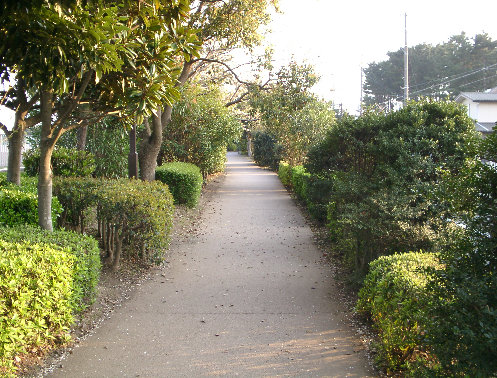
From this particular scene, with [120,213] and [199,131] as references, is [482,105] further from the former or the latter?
[120,213]

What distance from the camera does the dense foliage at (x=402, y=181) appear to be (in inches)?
268

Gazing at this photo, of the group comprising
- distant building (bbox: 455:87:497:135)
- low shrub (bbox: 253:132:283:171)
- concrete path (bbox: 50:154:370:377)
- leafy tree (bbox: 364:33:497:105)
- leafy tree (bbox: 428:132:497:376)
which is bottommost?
concrete path (bbox: 50:154:370:377)

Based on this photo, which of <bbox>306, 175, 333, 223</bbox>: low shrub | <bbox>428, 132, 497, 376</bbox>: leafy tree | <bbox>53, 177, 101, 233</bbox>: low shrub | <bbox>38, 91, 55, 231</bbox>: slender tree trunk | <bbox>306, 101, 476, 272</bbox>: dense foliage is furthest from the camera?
<bbox>306, 175, 333, 223</bbox>: low shrub

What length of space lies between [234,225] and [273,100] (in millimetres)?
4585

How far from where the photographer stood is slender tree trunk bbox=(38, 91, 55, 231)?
20.5 feet

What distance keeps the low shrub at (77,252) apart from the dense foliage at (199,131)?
1325 centimetres

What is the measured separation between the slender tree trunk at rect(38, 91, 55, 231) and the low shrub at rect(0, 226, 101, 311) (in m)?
0.45

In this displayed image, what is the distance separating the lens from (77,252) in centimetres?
522

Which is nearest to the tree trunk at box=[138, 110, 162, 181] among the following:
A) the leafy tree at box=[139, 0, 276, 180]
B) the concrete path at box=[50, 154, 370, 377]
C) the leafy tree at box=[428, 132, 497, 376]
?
the leafy tree at box=[139, 0, 276, 180]

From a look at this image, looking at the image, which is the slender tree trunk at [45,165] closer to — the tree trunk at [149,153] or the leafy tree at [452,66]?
the tree trunk at [149,153]

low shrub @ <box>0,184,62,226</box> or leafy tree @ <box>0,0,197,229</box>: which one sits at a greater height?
leafy tree @ <box>0,0,197,229</box>

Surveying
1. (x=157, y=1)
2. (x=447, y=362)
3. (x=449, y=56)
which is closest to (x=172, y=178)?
(x=157, y=1)

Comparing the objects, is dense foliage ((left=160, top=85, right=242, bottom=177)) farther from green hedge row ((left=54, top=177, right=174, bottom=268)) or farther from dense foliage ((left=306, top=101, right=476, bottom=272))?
dense foliage ((left=306, top=101, right=476, bottom=272))

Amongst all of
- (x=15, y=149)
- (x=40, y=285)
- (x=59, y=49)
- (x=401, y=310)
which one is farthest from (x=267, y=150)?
(x=40, y=285)
